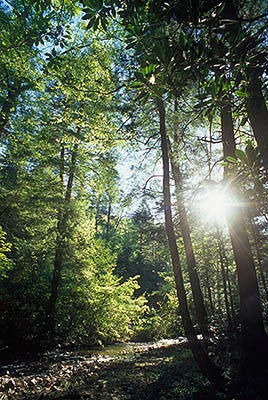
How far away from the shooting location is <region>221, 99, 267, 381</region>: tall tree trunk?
353 centimetres

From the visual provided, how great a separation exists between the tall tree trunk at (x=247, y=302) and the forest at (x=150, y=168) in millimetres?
19

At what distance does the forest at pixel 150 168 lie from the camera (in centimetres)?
172

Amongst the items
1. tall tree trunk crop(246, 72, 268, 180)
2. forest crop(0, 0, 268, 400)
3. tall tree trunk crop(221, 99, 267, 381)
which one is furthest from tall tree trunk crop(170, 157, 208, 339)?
tall tree trunk crop(246, 72, 268, 180)

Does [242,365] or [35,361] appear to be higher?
[242,365]

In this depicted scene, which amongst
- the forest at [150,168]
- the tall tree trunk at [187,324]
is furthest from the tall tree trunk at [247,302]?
the tall tree trunk at [187,324]

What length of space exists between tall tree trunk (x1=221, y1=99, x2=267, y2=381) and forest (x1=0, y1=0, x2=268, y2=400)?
2 centimetres

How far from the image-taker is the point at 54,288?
966 cm

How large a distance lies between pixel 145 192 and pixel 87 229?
15.9 feet

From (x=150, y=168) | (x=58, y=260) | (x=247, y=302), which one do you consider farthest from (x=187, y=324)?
(x=58, y=260)

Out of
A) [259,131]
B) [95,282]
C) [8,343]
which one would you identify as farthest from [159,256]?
[259,131]

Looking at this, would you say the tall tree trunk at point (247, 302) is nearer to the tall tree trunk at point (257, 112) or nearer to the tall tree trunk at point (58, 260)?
the tall tree trunk at point (257, 112)

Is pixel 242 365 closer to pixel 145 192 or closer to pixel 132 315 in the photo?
pixel 145 192

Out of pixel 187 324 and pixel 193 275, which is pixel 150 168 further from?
pixel 187 324

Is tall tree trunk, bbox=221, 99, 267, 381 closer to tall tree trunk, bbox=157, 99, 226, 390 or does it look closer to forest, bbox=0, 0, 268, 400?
forest, bbox=0, 0, 268, 400
